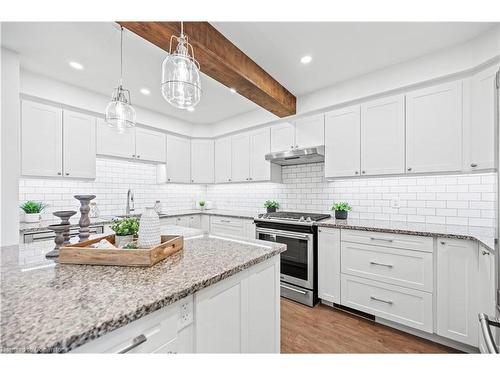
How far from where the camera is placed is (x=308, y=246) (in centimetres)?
256

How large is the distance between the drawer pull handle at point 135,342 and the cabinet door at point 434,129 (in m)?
2.62

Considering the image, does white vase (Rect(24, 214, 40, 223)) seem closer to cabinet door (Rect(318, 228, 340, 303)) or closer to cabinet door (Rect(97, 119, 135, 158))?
cabinet door (Rect(97, 119, 135, 158))

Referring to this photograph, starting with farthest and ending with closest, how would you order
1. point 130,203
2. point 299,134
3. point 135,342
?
point 130,203 → point 299,134 → point 135,342

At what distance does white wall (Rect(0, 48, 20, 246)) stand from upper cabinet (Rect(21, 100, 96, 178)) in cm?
45

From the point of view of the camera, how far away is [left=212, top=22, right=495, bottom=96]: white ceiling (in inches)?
69.1

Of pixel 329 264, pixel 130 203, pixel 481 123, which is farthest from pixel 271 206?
pixel 481 123

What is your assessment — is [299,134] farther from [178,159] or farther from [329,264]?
[178,159]

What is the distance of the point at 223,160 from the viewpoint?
13.5 ft

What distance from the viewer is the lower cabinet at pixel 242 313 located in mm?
956

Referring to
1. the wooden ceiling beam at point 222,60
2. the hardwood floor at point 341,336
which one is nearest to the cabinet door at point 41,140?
the wooden ceiling beam at point 222,60

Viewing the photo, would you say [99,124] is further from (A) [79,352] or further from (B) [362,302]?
(B) [362,302]

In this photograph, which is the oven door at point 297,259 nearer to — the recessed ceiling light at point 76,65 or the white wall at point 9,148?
the white wall at point 9,148

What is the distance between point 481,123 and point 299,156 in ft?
5.63
